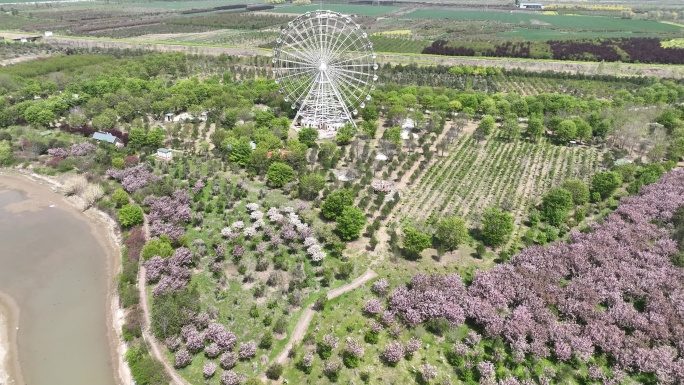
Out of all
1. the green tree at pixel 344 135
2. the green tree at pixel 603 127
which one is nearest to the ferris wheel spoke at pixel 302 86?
the green tree at pixel 344 135

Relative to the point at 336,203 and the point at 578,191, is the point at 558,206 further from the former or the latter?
the point at 336,203

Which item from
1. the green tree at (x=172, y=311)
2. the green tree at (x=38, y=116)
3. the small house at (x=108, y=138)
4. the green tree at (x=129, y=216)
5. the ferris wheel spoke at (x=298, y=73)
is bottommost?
the green tree at (x=172, y=311)

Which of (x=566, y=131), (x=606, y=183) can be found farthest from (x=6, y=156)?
(x=566, y=131)

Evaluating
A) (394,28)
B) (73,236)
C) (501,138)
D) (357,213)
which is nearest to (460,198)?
(357,213)

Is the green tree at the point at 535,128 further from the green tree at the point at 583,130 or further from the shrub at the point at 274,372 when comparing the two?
the shrub at the point at 274,372

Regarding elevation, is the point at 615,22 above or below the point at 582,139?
above

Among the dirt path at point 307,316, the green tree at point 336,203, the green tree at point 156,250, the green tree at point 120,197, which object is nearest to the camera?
the dirt path at point 307,316

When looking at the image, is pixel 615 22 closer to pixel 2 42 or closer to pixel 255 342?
pixel 255 342

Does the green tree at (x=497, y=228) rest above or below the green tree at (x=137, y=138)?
below
